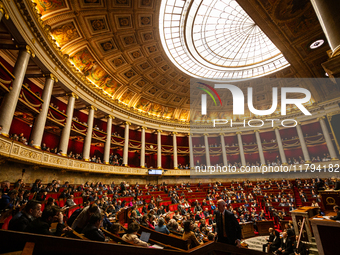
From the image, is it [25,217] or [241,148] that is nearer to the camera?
[25,217]

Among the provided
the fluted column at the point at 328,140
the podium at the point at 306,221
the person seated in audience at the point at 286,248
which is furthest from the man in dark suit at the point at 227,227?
the fluted column at the point at 328,140

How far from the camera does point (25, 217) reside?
2.38 m

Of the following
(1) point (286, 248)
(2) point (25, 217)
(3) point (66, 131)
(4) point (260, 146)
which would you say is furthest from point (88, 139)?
(4) point (260, 146)

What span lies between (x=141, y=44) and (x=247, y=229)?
1539cm

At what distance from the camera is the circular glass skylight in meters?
14.1

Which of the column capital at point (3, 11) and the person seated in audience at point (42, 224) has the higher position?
the column capital at point (3, 11)

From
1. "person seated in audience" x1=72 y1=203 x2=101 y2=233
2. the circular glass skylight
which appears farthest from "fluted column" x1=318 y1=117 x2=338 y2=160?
"person seated in audience" x1=72 y1=203 x2=101 y2=233

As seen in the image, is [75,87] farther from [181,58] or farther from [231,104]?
[231,104]

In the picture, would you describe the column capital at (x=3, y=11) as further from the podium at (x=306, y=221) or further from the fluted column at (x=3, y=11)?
the podium at (x=306, y=221)

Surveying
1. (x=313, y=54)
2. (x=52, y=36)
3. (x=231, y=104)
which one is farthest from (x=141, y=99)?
(x=313, y=54)

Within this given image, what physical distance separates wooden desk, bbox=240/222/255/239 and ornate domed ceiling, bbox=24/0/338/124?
30.5 feet

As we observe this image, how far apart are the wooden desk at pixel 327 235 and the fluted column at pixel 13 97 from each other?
37.9 feet

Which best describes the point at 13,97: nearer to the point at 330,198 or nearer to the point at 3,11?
the point at 3,11

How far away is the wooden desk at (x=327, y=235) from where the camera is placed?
4.09 metres
